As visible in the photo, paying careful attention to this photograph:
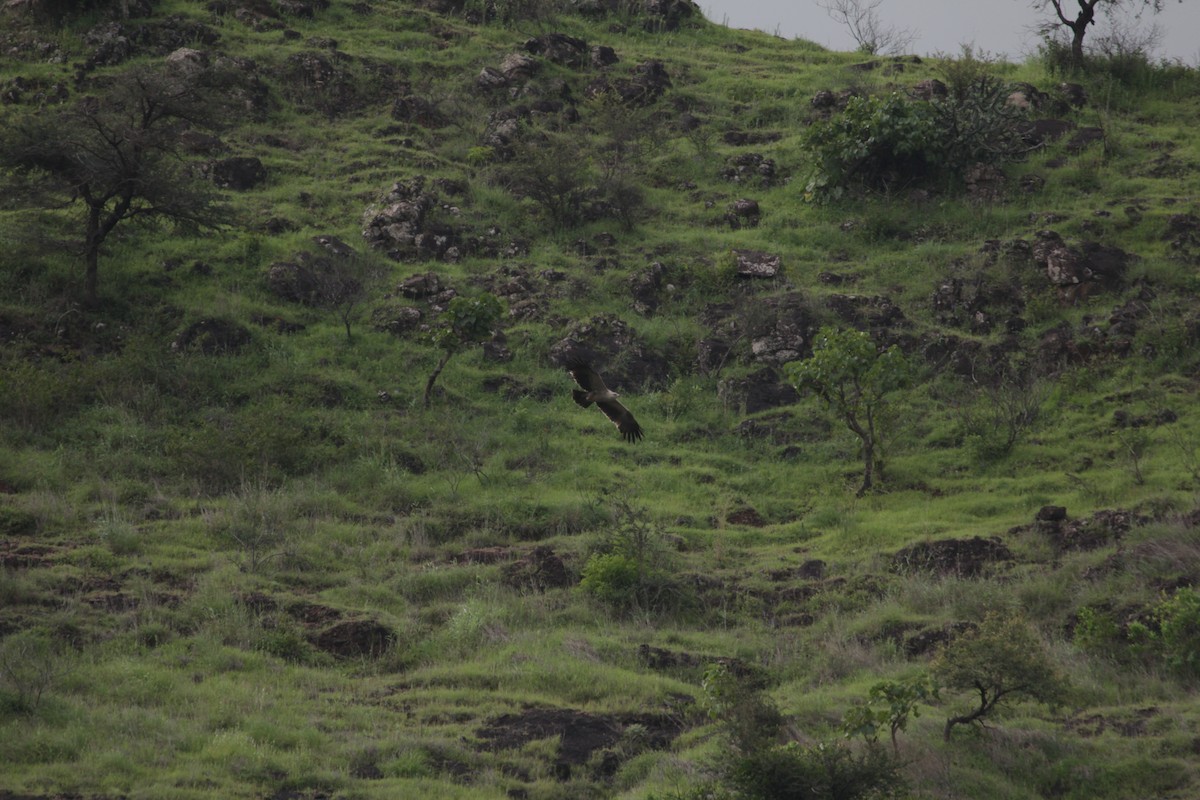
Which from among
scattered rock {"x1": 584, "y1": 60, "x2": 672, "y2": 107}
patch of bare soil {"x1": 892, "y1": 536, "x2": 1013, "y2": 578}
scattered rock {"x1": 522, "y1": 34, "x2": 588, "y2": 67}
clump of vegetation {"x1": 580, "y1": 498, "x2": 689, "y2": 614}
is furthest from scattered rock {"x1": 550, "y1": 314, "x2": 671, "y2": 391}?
scattered rock {"x1": 522, "y1": 34, "x2": 588, "y2": 67}

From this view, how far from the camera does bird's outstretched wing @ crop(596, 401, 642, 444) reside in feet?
34.2

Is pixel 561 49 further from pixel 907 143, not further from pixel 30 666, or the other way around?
pixel 30 666

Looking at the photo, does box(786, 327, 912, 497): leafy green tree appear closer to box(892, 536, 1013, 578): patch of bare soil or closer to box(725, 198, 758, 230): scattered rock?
box(892, 536, 1013, 578): patch of bare soil

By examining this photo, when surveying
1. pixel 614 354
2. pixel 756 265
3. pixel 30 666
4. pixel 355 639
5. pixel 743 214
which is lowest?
pixel 355 639

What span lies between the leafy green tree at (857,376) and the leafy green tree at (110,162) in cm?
1002

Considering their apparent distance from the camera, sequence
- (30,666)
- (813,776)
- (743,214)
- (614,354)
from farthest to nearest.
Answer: (743,214)
(614,354)
(30,666)
(813,776)

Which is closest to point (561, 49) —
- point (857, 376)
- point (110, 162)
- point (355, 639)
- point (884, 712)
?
point (110, 162)

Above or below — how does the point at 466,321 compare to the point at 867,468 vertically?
above

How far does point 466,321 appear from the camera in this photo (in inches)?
699

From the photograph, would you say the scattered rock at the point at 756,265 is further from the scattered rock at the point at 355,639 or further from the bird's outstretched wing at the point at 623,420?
the scattered rock at the point at 355,639

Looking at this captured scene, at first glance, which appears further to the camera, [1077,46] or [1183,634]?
[1077,46]

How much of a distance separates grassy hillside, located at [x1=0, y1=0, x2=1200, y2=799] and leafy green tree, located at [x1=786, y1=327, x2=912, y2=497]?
0.38 meters

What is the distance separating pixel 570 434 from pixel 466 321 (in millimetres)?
2359

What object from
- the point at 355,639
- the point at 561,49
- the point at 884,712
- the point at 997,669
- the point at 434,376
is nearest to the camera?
the point at 884,712
